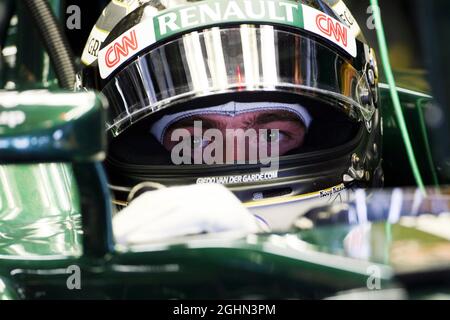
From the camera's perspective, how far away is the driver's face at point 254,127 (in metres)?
1.65

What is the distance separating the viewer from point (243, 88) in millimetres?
1526

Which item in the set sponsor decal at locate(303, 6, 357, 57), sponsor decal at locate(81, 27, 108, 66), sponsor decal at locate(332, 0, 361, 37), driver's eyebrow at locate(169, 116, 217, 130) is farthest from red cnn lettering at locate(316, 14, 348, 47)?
sponsor decal at locate(81, 27, 108, 66)

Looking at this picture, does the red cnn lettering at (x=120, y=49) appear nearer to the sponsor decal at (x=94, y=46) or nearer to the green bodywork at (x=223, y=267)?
the sponsor decal at (x=94, y=46)

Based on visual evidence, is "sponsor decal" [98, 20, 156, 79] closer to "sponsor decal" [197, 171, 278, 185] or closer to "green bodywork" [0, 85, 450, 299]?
"sponsor decal" [197, 171, 278, 185]

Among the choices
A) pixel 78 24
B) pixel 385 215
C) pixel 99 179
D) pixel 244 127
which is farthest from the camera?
pixel 78 24

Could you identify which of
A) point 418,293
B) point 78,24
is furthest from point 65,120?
point 78,24

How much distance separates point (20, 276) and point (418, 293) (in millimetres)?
485

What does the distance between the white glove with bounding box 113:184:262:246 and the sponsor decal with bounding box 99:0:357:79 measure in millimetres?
467

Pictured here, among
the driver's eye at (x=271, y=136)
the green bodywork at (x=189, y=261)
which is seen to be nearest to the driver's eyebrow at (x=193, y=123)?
the driver's eye at (x=271, y=136)

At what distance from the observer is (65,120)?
848 millimetres

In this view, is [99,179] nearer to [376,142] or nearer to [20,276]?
[20,276]

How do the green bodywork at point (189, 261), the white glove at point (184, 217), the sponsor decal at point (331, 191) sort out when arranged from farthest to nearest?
the sponsor decal at point (331, 191)
the white glove at point (184, 217)
the green bodywork at point (189, 261)

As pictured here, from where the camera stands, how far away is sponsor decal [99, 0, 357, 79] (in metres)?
1.55

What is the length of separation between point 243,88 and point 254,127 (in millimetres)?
157
